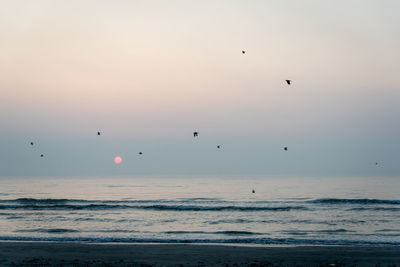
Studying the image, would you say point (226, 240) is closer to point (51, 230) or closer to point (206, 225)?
point (206, 225)

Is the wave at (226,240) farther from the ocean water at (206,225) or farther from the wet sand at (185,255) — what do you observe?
A: the wet sand at (185,255)

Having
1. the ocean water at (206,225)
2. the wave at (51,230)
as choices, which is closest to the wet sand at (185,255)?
the ocean water at (206,225)

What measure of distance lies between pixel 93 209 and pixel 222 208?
14663 mm

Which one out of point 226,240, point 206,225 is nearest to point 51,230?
point 206,225

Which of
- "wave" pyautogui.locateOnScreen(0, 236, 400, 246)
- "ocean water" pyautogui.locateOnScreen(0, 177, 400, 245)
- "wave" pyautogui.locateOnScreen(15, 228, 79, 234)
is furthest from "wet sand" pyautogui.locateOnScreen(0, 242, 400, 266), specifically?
"wave" pyautogui.locateOnScreen(15, 228, 79, 234)

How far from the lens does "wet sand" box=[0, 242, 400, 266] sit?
776 inches

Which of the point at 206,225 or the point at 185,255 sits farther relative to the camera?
the point at 206,225

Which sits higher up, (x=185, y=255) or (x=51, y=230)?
(x=185, y=255)

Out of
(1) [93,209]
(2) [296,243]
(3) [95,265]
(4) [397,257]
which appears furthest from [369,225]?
(1) [93,209]

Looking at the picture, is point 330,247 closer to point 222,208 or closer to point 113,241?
point 113,241

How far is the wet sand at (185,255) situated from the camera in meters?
19.7

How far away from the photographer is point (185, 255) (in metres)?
22.0

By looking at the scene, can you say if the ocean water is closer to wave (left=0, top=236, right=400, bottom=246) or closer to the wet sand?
wave (left=0, top=236, right=400, bottom=246)

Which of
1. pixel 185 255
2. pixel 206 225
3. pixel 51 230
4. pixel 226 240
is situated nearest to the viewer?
pixel 185 255
